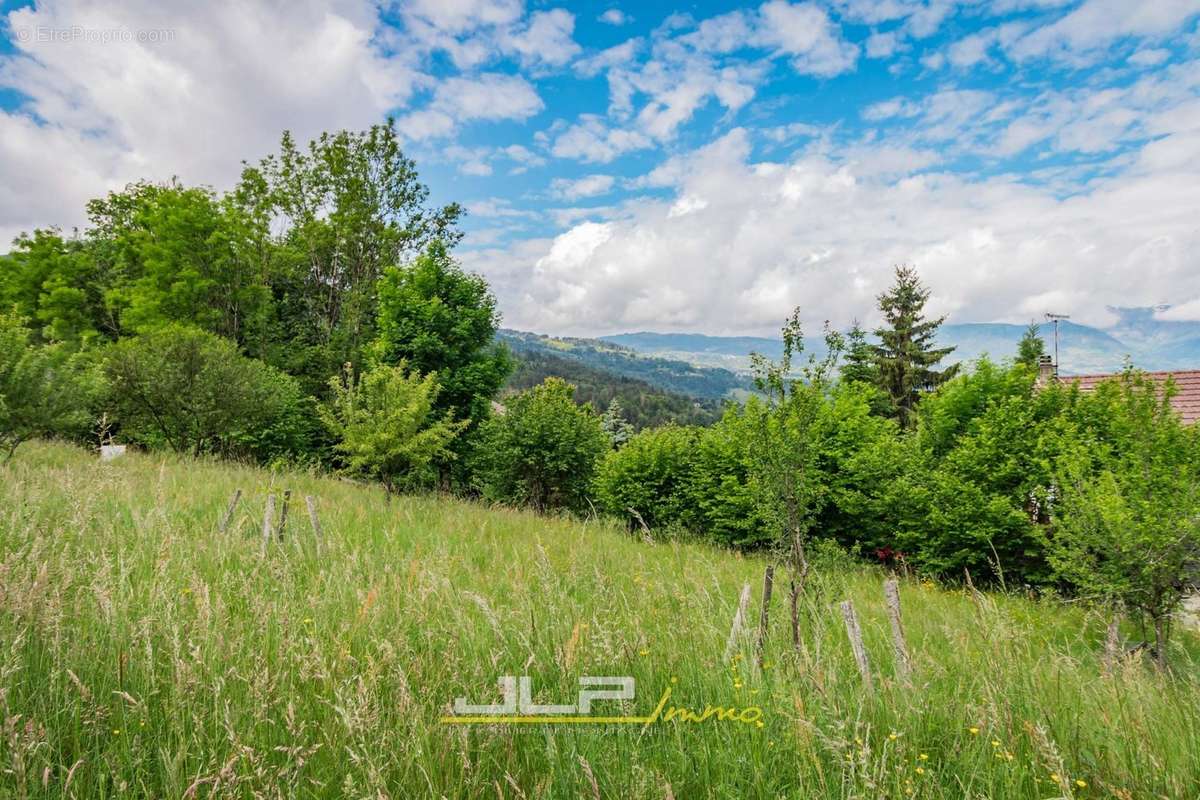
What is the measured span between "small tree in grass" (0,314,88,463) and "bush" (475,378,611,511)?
993 centimetres

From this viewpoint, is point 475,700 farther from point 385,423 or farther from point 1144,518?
point 385,423

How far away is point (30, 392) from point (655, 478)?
13.0m

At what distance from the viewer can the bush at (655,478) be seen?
14.1 m

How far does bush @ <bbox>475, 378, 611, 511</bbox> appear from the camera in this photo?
17.0 meters

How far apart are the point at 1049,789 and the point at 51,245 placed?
42495 mm

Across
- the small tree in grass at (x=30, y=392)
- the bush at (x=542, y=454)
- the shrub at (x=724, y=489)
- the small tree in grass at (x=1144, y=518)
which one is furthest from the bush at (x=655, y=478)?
the small tree in grass at (x=30, y=392)

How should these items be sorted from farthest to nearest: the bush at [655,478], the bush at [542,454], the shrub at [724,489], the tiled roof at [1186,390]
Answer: the bush at [542,454], the tiled roof at [1186,390], the bush at [655,478], the shrub at [724,489]

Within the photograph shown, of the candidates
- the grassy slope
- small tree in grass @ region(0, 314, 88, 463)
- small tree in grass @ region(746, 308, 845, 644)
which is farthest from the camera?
small tree in grass @ region(0, 314, 88, 463)

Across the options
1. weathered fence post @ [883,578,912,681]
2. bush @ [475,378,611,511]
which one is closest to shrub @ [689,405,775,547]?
bush @ [475,378,611,511]

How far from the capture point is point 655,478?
1469cm

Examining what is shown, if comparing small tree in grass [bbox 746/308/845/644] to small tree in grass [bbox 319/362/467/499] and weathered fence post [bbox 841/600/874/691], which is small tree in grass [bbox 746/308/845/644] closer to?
weathered fence post [bbox 841/600/874/691]

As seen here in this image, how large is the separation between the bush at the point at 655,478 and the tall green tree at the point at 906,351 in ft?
80.0

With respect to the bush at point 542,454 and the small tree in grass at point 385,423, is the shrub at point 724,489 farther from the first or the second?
the small tree in grass at point 385,423

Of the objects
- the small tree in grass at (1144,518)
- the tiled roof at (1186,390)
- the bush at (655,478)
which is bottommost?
the bush at (655,478)
